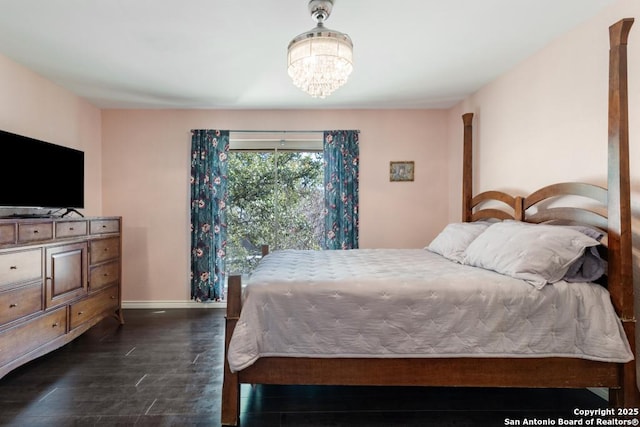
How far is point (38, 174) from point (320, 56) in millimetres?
2483

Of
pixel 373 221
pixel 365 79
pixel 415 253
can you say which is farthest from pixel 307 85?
pixel 373 221

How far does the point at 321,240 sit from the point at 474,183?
1.85 m

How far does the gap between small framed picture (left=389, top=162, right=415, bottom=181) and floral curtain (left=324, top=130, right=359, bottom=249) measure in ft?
1.46

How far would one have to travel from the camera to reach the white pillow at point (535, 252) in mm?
1690

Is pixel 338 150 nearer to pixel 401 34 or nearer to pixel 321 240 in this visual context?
pixel 321 240

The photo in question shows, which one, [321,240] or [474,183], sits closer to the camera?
[474,183]

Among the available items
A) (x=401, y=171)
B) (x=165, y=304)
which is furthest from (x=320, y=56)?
(x=165, y=304)

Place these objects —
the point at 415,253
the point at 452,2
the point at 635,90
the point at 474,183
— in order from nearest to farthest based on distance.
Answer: the point at 635,90 → the point at 452,2 → the point at 415,253 → the point at 474,183

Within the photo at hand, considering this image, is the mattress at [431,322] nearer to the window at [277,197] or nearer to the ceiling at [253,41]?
the ceiling at [253,41]

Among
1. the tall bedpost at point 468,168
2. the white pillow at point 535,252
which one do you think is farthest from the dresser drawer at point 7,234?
the tall bedpost at point 468,168

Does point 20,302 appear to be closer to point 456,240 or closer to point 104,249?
point 104,249

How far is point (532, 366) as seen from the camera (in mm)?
1642

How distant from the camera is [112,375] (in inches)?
86.4

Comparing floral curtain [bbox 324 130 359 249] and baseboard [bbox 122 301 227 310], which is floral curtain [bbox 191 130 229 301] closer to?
baseboard [bbox 122 301 227 310]
